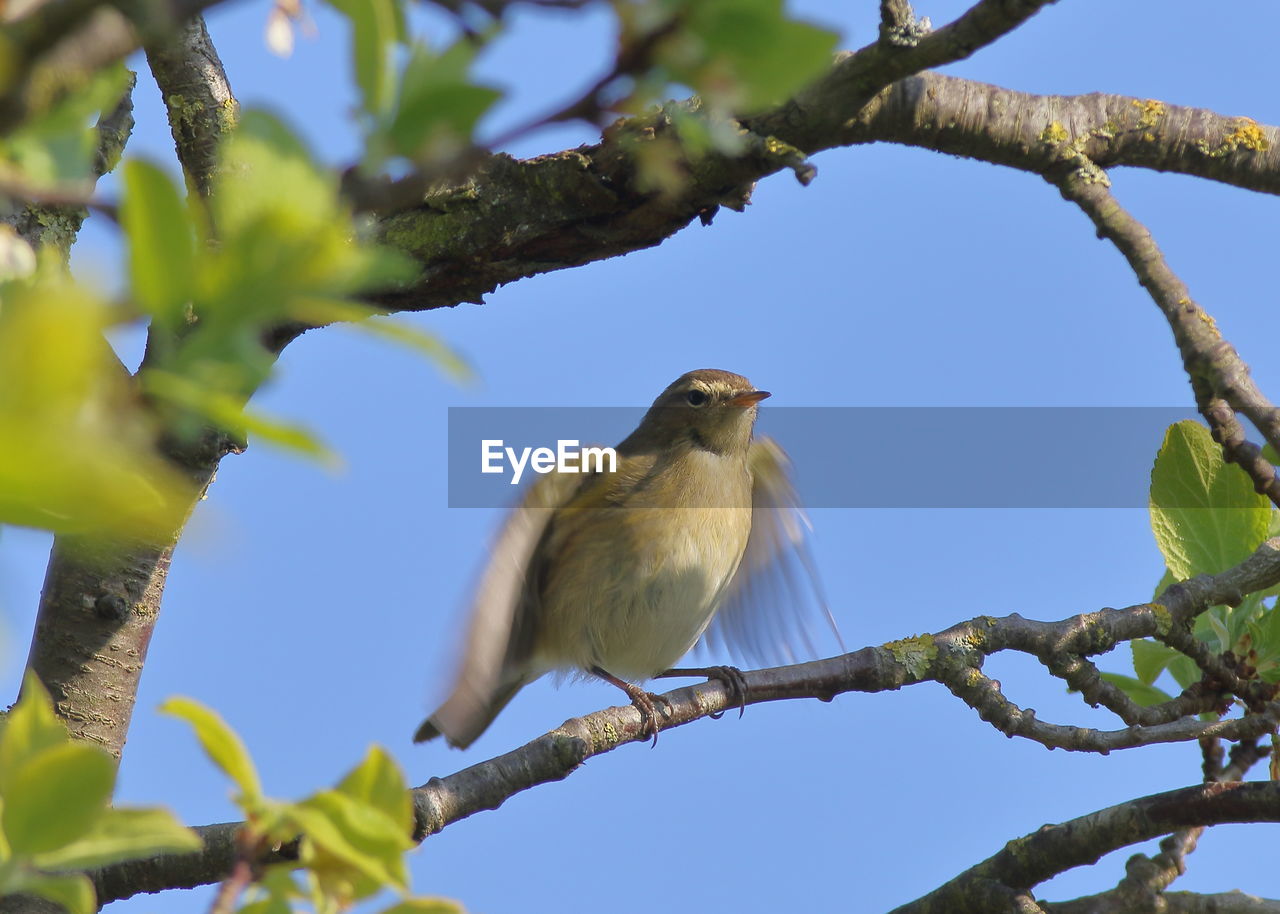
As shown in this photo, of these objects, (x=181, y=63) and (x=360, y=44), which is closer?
(x=360, y=44)

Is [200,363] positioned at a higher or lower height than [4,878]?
higher

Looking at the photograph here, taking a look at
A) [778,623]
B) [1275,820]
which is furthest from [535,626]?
[1275,820]

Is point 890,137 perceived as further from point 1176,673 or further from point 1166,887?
point 1166,887

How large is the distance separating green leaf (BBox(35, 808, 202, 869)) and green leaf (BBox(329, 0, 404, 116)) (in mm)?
615

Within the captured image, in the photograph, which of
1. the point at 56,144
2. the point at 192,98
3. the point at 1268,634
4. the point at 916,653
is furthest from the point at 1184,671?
the point at 56,144

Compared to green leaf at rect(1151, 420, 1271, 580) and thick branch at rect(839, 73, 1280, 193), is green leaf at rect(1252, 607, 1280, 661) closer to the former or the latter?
green leaf at rect(1151, 420, 1271, 580)

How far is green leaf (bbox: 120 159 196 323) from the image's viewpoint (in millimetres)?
790

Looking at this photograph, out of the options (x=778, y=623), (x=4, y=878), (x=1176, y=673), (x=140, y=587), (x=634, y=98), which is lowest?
(x=4, y=878)

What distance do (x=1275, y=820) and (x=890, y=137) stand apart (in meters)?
2.02

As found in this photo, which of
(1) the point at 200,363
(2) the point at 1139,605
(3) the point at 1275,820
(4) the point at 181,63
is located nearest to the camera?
(1) the point at 200,363

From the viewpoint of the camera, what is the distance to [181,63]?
4.13 metres

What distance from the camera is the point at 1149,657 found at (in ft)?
13.5

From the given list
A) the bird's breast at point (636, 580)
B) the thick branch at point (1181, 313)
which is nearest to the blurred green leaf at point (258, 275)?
the thick branch at point (1181, 313)

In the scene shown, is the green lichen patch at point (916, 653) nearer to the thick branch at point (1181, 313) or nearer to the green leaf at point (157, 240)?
the thick branch at point (1181, 313)
